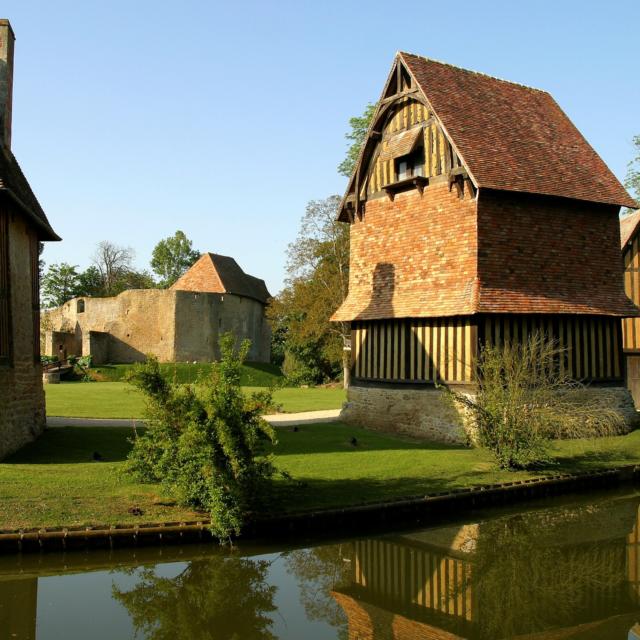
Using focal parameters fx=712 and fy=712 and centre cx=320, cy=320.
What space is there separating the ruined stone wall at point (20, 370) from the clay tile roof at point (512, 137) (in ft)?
30.8

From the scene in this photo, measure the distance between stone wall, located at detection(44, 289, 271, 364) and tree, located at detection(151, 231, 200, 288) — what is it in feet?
69.6

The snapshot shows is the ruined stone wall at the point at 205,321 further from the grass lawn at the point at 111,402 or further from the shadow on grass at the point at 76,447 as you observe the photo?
the shadow on grass at the point at 76,447

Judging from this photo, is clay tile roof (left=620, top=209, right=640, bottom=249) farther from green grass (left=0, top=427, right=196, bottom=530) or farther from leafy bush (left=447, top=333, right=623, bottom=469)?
green grass (left=0, top=427, right=196, bottom=530)

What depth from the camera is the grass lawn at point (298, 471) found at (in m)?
9.66

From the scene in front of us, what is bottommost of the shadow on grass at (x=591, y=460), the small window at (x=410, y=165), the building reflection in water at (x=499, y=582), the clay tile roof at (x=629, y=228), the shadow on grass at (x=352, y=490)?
the building reflection in water at (x=499, y=582)

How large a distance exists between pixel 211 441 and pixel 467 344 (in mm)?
7813

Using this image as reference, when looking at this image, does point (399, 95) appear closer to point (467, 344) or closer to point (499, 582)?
point (467, 344)

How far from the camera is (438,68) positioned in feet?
A: 58.7

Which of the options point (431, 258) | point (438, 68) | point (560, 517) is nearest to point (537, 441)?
point (560, 517)

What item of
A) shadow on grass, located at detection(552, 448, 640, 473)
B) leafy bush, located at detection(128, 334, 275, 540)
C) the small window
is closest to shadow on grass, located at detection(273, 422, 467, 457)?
shadow on grass, located at detection(552, 448, 640, 473)

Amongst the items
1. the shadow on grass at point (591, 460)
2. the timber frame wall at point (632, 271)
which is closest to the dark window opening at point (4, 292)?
the shadow on grass at point (591, 460)

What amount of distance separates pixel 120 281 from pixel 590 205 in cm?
5006

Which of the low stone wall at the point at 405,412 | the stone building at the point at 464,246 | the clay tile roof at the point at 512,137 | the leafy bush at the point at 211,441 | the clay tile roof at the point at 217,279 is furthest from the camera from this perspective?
the clay tile roof at the point at 217,279

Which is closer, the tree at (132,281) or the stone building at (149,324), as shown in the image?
the stone building at (149,324)
